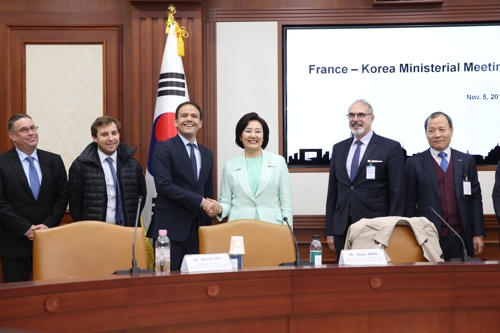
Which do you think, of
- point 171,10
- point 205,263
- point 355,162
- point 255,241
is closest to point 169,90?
point 171,10

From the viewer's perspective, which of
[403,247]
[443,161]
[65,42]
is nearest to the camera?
[403,247]

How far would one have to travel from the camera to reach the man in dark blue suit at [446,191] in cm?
380

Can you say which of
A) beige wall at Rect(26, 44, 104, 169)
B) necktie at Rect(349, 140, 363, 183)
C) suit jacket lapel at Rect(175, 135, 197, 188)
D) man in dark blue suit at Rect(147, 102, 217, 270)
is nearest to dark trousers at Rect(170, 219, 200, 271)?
man in dark blue suit at Rect(147, 102, 217, 270)

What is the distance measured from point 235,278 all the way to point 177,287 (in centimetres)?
22

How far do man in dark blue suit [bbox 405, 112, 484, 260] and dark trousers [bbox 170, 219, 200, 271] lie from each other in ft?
4.49

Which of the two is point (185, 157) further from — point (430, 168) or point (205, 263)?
point (430, 168)

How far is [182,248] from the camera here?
3.64 metres

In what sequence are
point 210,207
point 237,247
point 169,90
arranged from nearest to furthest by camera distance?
point 237,247
point 210,207
point 169,90

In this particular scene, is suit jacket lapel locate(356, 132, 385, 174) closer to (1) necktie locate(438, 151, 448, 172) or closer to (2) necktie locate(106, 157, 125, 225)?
(1) necktie locate(438, 151, 448, 172)

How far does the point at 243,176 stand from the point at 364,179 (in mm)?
770

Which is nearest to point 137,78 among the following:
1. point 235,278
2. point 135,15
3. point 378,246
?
point 135,15

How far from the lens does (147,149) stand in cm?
473

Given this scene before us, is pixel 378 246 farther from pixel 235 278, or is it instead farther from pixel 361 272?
pixel 235 278

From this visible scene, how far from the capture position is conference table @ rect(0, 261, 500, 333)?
208cm
